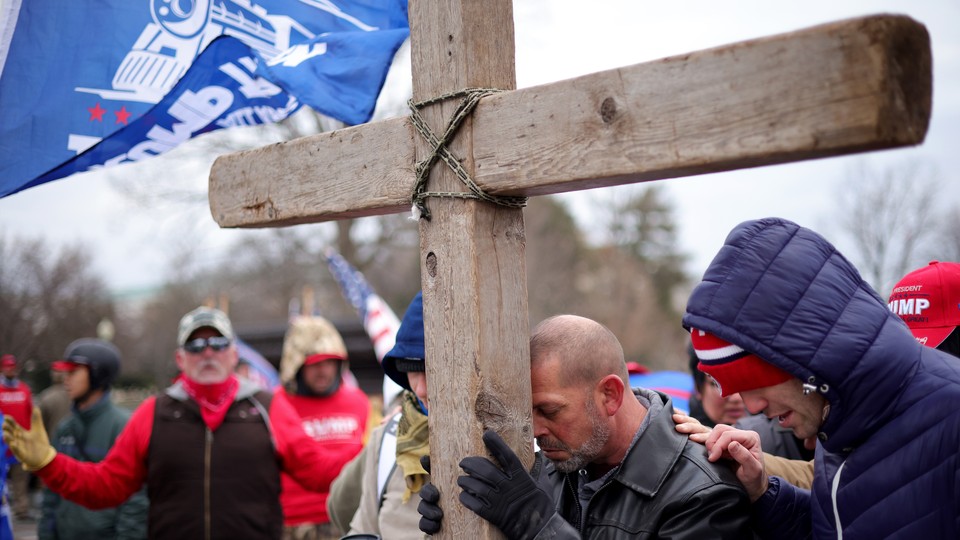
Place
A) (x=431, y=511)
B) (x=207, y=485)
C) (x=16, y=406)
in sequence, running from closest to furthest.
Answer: (x=431, y=511), (x=207, y=485), (x=16, y=406)

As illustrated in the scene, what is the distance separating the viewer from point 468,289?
1961 mm

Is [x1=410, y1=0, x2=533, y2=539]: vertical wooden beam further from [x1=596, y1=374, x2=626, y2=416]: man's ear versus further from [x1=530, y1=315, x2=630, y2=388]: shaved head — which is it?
[x1=596, y1=374, x2=626, y2=416]: man's ear

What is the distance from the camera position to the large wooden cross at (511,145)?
1.43m

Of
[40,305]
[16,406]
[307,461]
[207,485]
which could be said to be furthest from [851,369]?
[40,305]

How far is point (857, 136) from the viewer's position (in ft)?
4.59

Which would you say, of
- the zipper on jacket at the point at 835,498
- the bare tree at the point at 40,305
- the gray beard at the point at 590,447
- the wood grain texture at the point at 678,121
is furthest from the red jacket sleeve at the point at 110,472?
the bare tree at the point at 40,305

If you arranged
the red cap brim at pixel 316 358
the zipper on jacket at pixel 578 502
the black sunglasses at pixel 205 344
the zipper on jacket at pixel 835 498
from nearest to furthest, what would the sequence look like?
1. the zipper on jacket at pixel 835 498
2. the zipper on jacket at pixel 578 502
3. the black sunglasses at pixel 205 344
4. the red cap brim at pixel 316 358

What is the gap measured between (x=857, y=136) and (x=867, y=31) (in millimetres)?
175

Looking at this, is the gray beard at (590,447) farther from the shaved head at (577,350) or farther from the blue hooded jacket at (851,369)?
the blue hooded jacket at (851,369)

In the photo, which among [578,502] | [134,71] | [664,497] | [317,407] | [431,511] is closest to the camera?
[431,511]

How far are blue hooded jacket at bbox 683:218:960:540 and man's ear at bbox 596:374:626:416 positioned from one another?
38cm

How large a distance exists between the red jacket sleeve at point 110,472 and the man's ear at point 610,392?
122 inches

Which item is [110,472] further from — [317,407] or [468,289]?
[468,289]

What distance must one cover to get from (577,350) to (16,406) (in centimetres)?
502
